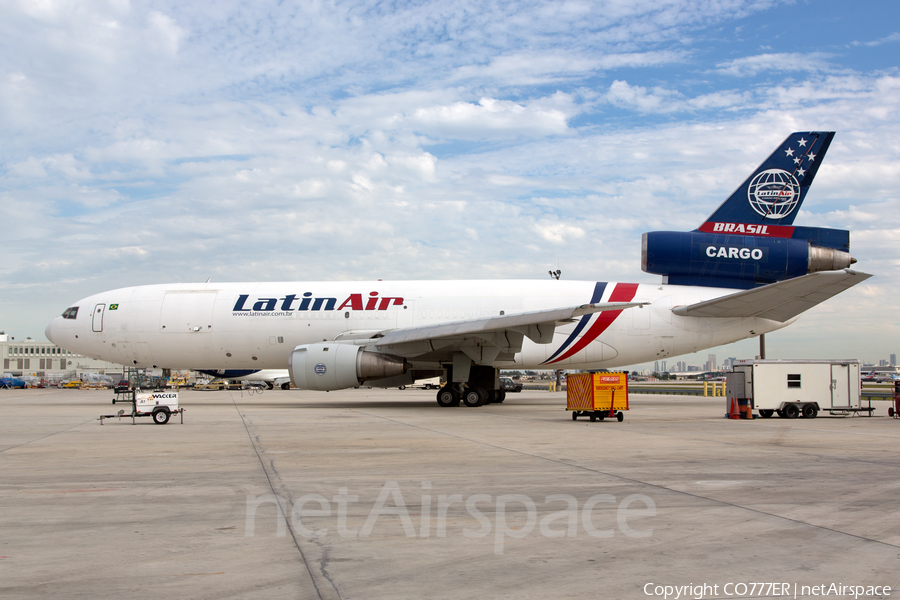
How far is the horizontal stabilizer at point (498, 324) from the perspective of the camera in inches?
719

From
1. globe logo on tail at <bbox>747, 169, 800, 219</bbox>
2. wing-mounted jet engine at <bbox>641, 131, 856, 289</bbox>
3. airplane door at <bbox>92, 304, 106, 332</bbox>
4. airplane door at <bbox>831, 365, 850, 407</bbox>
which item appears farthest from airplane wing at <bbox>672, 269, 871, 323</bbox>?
airplane door at <bbox>92, 304, 106, 332</bbox>

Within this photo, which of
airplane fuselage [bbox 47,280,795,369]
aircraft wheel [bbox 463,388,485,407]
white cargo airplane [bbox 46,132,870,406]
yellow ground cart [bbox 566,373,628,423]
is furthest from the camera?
airplane fuselage [bbox 47,280,795,369]

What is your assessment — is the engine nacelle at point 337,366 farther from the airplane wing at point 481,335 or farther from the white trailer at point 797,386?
the white trailer at point 797,386

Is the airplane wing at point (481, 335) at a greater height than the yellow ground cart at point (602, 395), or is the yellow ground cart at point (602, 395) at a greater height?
the airplane wing at point (481, 335)

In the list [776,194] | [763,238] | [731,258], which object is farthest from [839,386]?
[776,194]

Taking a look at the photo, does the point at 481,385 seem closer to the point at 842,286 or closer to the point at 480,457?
the point at 842,286

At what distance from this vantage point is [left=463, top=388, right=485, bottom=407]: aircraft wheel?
22219 millimetres

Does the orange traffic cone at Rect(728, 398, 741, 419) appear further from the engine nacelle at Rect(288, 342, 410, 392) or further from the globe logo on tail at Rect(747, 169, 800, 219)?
the engine nacelle at Rect(288, 342, 410, 392)

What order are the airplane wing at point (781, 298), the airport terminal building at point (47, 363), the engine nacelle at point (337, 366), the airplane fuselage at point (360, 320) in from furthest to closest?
1. the airport terminal building at point (47, 363)
2. the airplane fuselage at point (360, 320)
3. the engine nacelle at point (337, 366)
4. the airplane wing at point (781, 298)

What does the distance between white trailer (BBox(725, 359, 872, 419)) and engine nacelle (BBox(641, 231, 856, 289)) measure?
14.7 ft

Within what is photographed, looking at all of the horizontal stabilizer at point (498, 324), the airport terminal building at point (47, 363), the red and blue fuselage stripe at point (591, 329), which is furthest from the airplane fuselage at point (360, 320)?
the airport terminal building at point (47, 363)

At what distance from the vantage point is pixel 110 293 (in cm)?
2591

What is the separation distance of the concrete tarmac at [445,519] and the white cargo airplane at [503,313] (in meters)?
9.73

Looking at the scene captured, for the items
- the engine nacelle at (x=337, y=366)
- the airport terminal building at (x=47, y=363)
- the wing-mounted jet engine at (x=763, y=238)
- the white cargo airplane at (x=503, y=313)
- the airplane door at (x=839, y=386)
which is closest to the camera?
the airplane door at (x=839, y=386)
